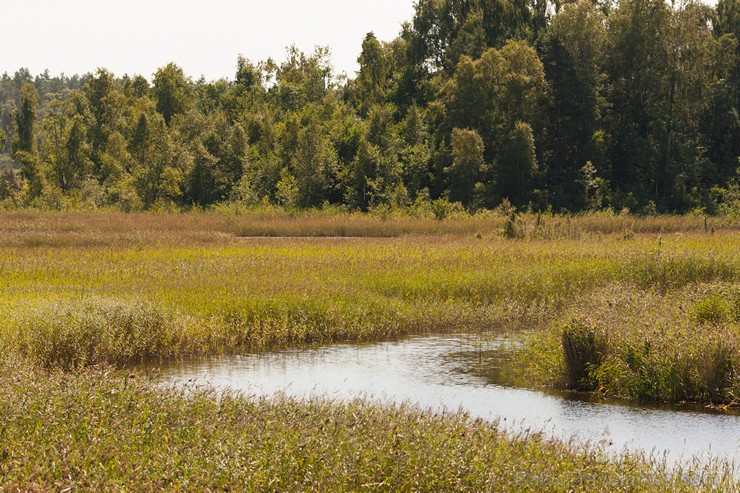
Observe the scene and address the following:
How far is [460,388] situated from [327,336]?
5.34 meters

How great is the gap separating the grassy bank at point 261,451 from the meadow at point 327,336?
33mm

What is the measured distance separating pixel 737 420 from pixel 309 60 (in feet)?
316

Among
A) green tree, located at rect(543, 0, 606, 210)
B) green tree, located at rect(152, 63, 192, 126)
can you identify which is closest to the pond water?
green tree, located at rect(543, 0, 606, 210)

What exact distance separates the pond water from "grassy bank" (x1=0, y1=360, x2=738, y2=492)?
1578 millimetres

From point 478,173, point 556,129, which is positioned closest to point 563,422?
point 478,173

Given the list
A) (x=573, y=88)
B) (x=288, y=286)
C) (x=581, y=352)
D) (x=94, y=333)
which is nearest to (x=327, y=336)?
(x=288, y=286)

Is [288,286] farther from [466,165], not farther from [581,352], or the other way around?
[466,165]

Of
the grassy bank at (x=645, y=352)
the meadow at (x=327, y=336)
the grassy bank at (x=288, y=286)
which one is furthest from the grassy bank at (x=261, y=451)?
the grassy bank at (x=288, y=286)

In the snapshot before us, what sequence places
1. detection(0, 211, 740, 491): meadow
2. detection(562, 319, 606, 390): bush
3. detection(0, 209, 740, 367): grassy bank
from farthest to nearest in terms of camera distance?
detection(0, 209, 740, 367): grassy bank < detection(562, 319, 606, 390): bush < detection(0, 211, 740, 491): meadow

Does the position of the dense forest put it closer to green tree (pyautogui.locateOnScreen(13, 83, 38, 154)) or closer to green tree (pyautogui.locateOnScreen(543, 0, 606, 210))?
green tree (pyautogui.locateOnScreen(543, 0, 606, 210))

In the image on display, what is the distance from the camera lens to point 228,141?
79875 mm

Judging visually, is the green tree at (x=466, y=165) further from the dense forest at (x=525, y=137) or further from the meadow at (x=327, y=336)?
the meadow at (x=327, y=336)

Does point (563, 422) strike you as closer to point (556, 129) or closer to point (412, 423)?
point (412, 423)

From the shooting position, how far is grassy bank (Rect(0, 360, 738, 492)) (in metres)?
8.70
